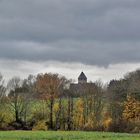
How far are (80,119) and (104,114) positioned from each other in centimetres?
751

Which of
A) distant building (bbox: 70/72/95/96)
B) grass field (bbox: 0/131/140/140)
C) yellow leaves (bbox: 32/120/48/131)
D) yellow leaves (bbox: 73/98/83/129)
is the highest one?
distant building (bbox: 70/72/95/96)

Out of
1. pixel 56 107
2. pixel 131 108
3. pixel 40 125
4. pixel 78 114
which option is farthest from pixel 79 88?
pixel 131 108

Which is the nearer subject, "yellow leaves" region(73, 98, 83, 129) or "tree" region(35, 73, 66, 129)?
"yellow leaves" region(73, 98, 83, 129)

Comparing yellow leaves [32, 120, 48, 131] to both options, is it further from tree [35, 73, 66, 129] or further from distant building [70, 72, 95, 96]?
distant building [70, 72, 95, 96]

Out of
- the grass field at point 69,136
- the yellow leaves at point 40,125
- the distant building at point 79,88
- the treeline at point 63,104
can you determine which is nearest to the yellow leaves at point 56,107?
the treeline at point 63,104

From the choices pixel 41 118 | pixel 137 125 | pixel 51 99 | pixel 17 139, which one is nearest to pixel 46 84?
pixel 51 99

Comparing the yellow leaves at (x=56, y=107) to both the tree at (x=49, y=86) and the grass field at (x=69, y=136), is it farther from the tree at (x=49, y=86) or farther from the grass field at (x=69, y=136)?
the grass field at (x=69, y=136)

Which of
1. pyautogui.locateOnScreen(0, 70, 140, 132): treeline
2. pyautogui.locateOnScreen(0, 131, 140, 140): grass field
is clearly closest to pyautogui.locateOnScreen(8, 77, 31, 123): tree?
pyautogui.locateOnScreen(0, 70, 140, 132): treeline

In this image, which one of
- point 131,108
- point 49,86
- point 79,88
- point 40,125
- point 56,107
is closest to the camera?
point 131,108

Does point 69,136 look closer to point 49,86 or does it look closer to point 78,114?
point 78,114

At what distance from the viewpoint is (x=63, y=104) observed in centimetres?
10425

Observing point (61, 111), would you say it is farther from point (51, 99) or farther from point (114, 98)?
point (114, 98)

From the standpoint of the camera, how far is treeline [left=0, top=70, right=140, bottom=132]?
298ft

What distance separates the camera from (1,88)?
105 m
